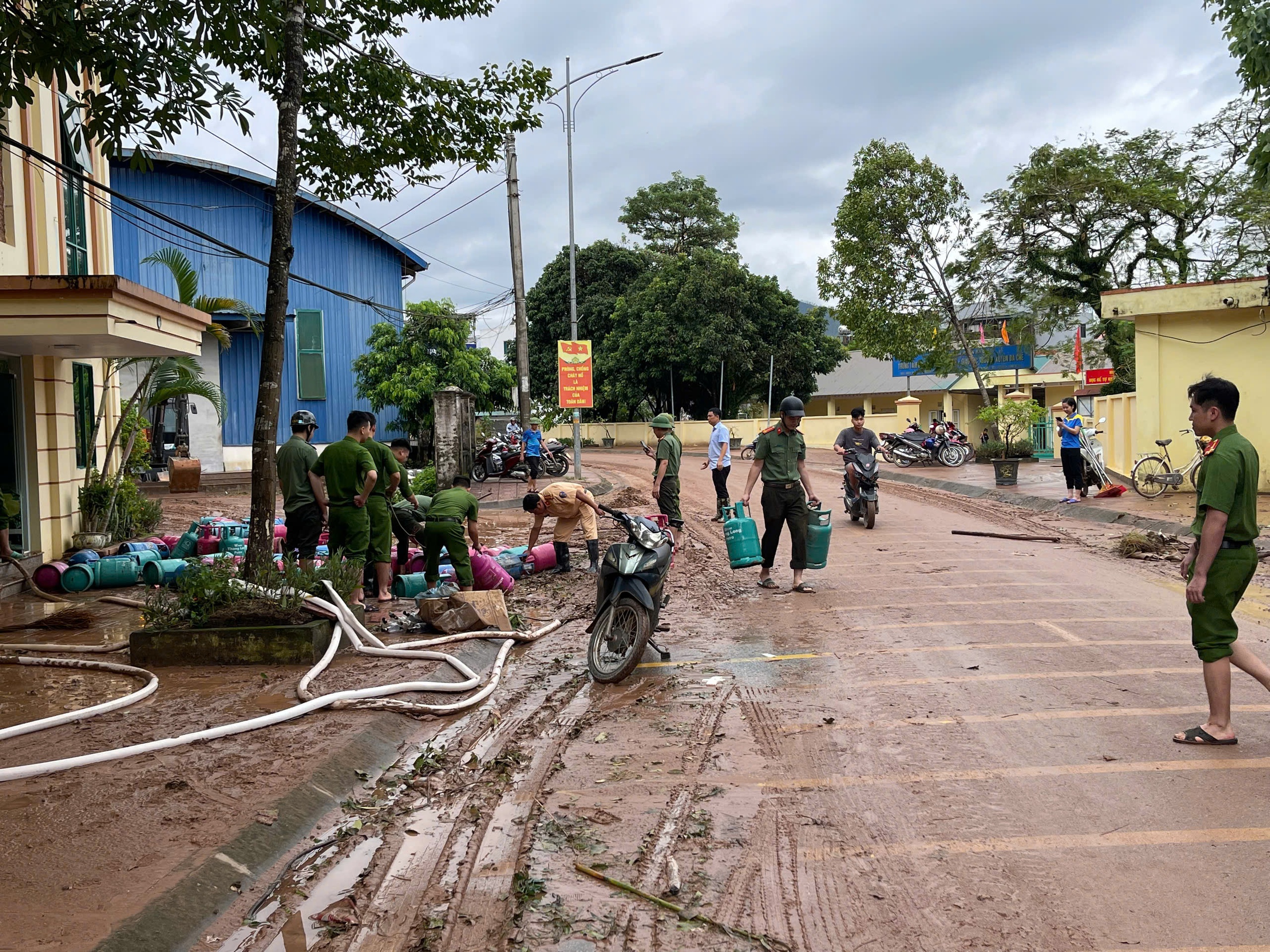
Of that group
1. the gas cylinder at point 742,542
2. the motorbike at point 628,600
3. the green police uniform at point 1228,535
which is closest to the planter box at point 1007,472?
the gas cylinder at point 742,542

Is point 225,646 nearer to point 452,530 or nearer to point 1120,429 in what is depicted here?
point 452,530

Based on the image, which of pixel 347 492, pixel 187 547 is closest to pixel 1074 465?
pixel 347 492

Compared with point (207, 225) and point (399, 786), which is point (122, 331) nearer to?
point (399, 786)

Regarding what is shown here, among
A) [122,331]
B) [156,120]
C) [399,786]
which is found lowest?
[399,786]

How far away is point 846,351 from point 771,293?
9.42 metres

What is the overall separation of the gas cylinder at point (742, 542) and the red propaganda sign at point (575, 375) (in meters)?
14.9

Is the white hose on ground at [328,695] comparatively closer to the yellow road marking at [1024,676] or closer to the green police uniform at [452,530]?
the green police uniform at [452,530]

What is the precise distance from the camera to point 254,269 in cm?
2773

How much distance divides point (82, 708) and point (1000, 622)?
645 centimetres

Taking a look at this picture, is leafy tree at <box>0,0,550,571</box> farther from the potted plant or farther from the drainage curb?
the potted plant

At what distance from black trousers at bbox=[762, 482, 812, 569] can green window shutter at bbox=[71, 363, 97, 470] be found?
8913 mm

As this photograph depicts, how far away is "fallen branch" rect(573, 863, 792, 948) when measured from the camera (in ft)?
10.7

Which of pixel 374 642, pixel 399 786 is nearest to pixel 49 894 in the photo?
pixel 399 786

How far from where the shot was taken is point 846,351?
169ft
